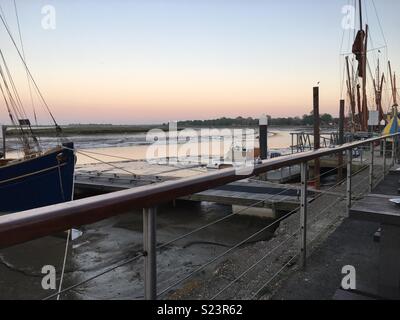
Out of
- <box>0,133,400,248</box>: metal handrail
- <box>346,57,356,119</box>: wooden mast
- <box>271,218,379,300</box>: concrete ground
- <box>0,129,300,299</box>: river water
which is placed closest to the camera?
<box>0,133,400,248</box>: metal handrail

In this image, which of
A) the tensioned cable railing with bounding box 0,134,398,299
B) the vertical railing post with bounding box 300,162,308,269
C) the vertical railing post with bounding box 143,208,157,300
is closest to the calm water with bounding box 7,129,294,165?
→ the vertical railing post with bounding box 300,162,308,269

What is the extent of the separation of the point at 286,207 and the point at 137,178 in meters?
6.33

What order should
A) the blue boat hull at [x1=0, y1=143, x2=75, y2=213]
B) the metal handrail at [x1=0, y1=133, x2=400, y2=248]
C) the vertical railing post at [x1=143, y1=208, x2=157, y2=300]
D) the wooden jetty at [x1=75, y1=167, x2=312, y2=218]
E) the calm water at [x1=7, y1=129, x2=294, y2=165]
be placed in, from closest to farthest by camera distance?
the metal handrail at [x1=0, y1=133, x2=400, y2=248] → the vertical railing post at [x1=143, y1=208, x2=157, y2=300] → the wooden jetty at [x1=75, y1=167, x2=312, y2=218] → the blue boat hull at [x1=0, y1=143, x2=75, y2=213] → the calm water at [x1=7, y1=129, x2=294, y2=165]

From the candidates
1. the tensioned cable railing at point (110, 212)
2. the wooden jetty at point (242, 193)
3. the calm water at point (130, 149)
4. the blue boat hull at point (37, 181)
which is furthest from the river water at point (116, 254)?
the calm water at point (130, 149)

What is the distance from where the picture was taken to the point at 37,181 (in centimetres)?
1036

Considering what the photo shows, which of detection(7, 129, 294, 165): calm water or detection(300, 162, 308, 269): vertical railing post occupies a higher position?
detection(300, 162, 308, 269): vertical railing post

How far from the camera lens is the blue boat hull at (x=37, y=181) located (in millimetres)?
9859

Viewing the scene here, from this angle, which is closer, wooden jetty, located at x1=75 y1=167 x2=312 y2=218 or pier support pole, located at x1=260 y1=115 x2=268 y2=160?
wooden jetty, located at x1=75 y1=167 x2=312 y2=218

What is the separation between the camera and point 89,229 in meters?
9.43

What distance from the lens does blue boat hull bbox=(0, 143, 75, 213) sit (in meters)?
9.86

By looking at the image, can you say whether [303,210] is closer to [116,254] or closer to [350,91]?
[116,254]

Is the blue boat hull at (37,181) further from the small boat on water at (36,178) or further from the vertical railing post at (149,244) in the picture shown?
the vertical railing post at (149,244)

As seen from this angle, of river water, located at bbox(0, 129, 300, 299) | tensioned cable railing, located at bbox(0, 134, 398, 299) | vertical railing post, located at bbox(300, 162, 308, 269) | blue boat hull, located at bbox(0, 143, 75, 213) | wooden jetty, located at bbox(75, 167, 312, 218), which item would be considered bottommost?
river water, located at bbox(0, 129, 300, 299)

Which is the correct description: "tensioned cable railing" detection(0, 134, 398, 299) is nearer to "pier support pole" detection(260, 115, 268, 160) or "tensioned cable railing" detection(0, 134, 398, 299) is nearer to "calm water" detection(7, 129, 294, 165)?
"pier support pole" detection(260, 115, 268, 160)
